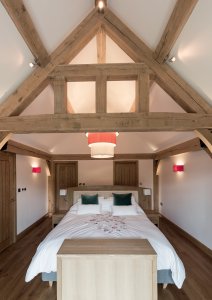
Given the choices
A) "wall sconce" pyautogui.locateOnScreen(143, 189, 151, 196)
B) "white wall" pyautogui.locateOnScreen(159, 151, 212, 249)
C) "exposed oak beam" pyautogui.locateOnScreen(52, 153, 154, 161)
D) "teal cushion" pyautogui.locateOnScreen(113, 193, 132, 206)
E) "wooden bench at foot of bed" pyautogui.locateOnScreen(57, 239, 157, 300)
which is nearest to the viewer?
"wooden bench at foot of bed" pyautogui.locateOnScreen(57, 239, 157, 300)

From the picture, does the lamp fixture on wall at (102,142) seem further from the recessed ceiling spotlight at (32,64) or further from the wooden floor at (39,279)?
the wooden floor at (39,279)

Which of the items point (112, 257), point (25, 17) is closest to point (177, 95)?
point (25, 17)

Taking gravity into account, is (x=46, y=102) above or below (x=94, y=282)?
above

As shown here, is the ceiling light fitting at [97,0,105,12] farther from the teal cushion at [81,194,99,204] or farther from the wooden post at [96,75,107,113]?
the teal cushion at [81,194,99,204]

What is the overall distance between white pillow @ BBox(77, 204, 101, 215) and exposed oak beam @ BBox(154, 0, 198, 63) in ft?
11.0

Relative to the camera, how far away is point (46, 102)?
3.48 meters

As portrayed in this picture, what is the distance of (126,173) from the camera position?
6.22 metres

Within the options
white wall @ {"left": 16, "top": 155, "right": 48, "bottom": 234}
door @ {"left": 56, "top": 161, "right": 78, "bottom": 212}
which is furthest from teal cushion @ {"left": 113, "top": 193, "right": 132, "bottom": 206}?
white wall @ {"left": 16, "top": 155, "right": 48, "bottom": 234}

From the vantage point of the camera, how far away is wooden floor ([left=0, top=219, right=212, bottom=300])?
2.52 m

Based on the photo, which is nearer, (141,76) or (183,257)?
(141,76)

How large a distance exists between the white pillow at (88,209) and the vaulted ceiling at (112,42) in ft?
8.28

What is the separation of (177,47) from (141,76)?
533 millimetres

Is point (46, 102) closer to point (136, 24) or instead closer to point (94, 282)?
point (136, 24)

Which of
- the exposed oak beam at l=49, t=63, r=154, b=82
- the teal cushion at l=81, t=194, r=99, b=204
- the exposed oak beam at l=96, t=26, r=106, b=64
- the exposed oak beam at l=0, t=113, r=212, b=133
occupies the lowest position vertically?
the teal cushion at l=81, t=194, r=99, b=204
